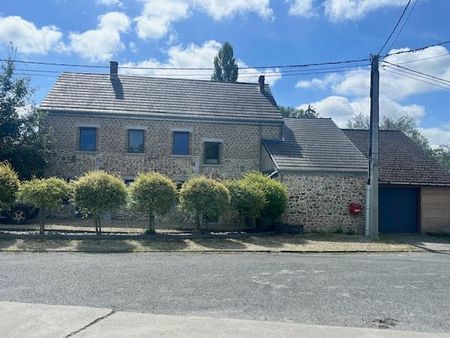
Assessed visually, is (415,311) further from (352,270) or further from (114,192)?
(114,192)

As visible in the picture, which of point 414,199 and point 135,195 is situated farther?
point 414,199

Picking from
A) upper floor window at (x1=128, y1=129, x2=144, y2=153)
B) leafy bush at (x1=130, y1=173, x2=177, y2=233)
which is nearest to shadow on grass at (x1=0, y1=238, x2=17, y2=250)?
leafy bush at (x1=130, y1=173, x2=177, y2=233)

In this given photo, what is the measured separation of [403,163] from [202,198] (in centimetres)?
1212

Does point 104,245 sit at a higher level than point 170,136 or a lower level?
lower

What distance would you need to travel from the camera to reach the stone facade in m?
20.5

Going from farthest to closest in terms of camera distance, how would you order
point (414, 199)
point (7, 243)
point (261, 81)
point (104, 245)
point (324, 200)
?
point (261, 81)
point (414, 199)
point (324, 200)
point (104, 245)
point (7, 243)

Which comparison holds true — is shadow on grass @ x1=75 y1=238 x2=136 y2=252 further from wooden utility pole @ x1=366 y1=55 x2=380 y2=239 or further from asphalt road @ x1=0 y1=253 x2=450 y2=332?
wooden utility pole @ x1=366 y1=55 x2=380 y2=239

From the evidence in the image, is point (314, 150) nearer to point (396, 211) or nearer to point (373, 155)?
point (373, 155)

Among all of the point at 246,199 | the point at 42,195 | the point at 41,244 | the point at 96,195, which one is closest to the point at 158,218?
the point at 246,199

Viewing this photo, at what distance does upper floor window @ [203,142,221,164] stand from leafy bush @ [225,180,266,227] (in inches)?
231

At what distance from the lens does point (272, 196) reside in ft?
54.1

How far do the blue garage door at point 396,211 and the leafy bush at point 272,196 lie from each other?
617cm

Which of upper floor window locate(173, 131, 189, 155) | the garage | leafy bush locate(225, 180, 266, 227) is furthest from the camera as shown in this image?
upper floor window locate(173, 131, 189, 155)

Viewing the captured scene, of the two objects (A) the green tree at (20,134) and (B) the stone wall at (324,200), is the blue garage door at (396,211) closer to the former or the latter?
(B) the stone wall at (324,200)
